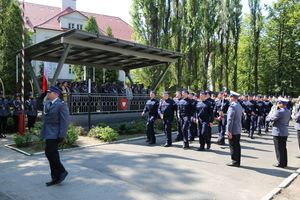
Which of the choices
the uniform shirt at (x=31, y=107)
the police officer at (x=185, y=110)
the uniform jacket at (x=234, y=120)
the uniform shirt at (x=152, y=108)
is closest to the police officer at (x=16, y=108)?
the uniform shirt at (x=31, y=107)

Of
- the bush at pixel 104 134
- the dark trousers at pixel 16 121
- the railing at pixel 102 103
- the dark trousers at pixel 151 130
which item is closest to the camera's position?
the dark trousers at pixel 151 130

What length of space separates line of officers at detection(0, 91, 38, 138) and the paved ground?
10.6 feet

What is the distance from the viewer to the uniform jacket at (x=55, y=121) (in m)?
6.93

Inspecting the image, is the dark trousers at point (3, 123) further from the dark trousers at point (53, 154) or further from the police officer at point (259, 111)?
the police officer at point (259, 111)

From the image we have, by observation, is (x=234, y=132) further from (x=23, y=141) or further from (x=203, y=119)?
(x=23, y=141)

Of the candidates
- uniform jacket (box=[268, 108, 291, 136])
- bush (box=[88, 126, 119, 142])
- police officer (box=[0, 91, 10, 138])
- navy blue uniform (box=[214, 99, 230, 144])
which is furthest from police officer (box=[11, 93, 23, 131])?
uniform jacket (box=[268, 108, 291, 136])

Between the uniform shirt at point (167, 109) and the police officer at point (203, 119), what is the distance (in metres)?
0.92

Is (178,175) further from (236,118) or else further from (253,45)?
(253,45)

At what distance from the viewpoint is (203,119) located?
38.1 feet

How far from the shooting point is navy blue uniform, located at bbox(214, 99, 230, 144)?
1326cm

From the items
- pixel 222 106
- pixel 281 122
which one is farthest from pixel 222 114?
pixel 281 122

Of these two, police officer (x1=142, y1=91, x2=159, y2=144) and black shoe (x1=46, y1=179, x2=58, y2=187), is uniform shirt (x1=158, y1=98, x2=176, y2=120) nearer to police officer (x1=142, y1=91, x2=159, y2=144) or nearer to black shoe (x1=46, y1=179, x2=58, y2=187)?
police officer (x1=142, y1=91, x2=159, y2=144)

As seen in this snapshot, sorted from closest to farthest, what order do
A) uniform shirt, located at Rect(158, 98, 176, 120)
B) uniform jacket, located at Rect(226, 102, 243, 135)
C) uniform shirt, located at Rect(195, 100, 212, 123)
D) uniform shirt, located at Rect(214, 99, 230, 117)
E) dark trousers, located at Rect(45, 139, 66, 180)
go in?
dark trousers, located at Rect(45, 139, 66, 180), uniform jacket, located at Rect(226, 102, 243, 135), uniform shirt, located at Rect(195, 100, 212, 123), uniform shirt, located at Rect(158, 98, 176, 120), uniform shirt, located at Rect(214, 99, 230, 117)

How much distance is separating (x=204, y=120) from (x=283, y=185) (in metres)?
4.38
